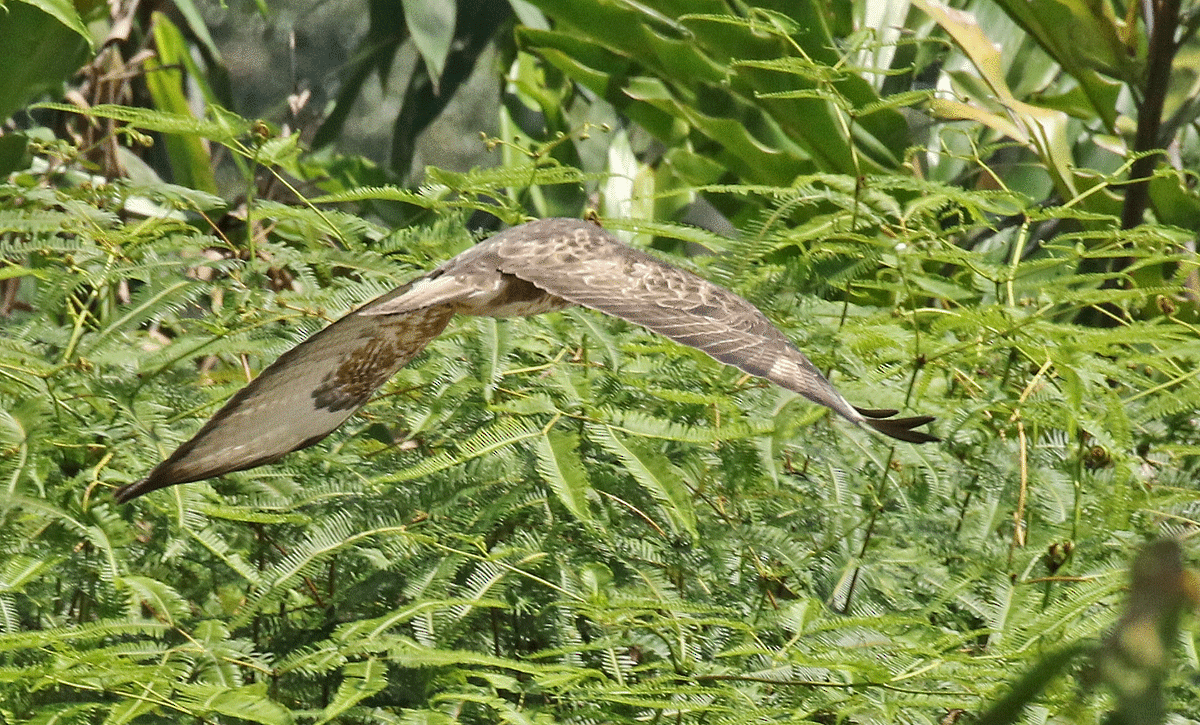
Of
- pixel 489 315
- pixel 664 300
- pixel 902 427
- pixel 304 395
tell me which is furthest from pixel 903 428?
pixel 304 395

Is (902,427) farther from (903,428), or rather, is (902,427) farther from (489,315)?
(489,315)

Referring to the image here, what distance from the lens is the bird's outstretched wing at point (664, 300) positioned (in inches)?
37.0

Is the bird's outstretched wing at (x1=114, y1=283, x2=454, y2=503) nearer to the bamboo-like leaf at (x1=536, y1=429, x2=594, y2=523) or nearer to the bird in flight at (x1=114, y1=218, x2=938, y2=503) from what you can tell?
the bird in flight at (x1=114, y1=218, x2=938, y2=503)

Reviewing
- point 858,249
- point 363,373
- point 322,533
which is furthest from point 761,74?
point 322,533

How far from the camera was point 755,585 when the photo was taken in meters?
1.15

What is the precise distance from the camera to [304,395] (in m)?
1.14

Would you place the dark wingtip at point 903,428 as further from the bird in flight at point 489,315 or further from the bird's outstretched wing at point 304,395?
the bird's outstretched wing at point 304,395

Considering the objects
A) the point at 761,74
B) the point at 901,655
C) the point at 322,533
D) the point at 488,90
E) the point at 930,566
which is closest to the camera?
the point at 901,655

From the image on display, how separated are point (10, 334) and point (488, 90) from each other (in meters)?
3.45

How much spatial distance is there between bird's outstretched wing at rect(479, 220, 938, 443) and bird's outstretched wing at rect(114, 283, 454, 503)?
3.9 inches

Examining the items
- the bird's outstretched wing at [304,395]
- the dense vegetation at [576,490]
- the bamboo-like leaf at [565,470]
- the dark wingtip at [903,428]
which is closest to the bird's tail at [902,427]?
the dark wingtip at [903,428]

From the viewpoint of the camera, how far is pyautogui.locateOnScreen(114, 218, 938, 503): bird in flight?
3.15 feet

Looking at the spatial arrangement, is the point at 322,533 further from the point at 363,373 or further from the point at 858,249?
the point at 858,249

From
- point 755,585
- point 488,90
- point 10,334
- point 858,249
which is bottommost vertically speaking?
point 488,90
